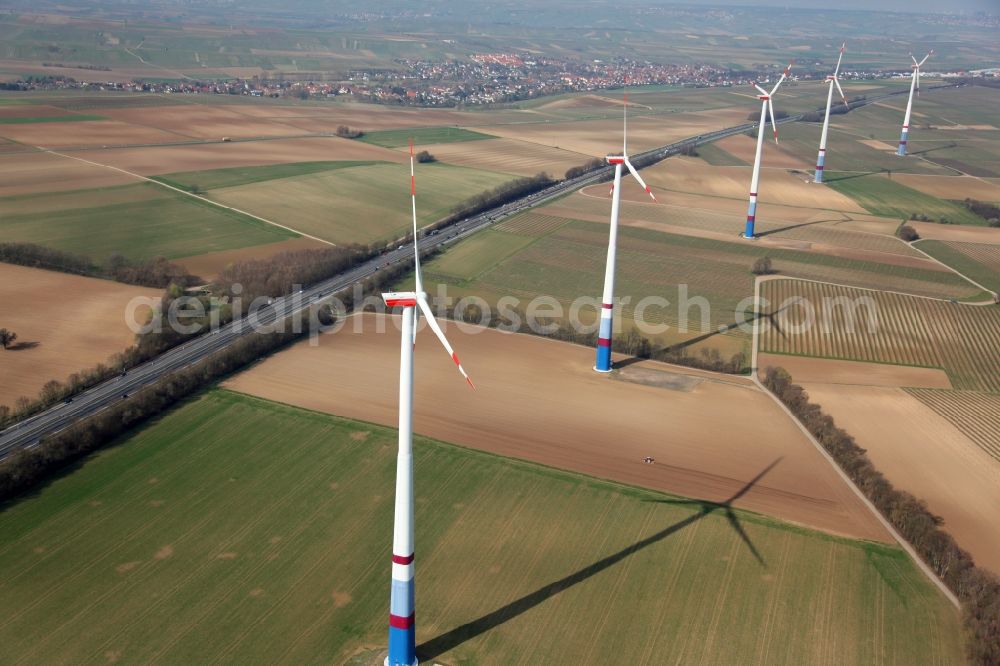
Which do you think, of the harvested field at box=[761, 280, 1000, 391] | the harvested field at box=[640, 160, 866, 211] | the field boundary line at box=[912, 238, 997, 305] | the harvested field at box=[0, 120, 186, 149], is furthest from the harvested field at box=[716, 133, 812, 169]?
the harvested field at box=[0, 120, 186, 149]

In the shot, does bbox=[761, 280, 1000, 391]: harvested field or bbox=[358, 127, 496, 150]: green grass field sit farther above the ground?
bbox=[358, 127, 496, 150]: green grass field

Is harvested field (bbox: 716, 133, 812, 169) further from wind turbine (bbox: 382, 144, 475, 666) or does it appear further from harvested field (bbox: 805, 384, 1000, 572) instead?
wind turbine (bbox: 382, 144, 475, 666)

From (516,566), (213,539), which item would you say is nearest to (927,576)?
(516,566)

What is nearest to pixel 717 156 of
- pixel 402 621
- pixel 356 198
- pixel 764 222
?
pixel 764 222

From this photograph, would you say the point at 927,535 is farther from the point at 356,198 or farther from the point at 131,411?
the point at 356,198

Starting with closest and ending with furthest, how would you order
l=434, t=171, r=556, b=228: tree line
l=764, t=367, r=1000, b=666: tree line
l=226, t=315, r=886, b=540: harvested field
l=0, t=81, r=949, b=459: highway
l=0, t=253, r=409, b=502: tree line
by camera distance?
l=764, t=367, r=1000, b=666: tree line → l=0, t=253, r=409, b=502: tree line → l=226, t=315, r=886, b=540: harvested field → l=0, t=81, r=949, b=459: highway → l=434, t=171, r=556, b=228: tree line

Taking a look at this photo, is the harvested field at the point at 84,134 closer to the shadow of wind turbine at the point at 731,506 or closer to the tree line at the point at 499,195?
the tree line at the point at 499,195

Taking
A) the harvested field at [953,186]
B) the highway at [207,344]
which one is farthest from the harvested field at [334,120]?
the harvested field at [953,186]
